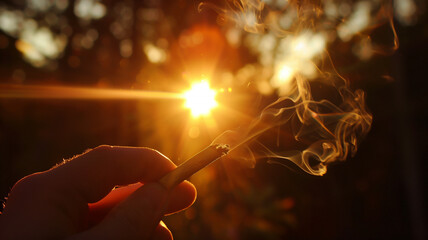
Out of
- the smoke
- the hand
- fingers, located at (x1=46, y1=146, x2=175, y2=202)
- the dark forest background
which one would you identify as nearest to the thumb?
the hand

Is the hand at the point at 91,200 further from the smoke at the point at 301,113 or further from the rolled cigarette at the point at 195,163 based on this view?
the smoke at the point at 301,113

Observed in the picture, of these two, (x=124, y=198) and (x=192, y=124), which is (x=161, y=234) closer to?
(x=124, y=198)

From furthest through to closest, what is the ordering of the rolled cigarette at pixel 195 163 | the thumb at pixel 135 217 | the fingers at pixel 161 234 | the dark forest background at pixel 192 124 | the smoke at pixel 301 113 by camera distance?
1. the dark forest background at pixel 192 124
2. the smoke at pixel 301 113
3. the fingers at pixel 161 234
4. the rolled cigarette at pixel 195 163
5. the thumb at pixel 135 217

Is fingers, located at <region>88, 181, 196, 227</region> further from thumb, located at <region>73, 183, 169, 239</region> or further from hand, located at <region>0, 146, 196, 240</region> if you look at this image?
thumb, located at <region>73, 183, 169, 239</region>

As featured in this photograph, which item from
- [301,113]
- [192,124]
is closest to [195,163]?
[301,113]

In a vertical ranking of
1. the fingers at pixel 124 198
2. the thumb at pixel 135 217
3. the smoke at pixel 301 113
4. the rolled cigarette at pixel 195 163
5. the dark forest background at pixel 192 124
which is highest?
the dark forest background at pixel 192 124

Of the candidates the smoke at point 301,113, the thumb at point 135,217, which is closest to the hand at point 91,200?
the thumb at point 135,217

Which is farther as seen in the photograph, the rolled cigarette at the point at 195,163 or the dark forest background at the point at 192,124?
the dark forest background at the point at 192,124
